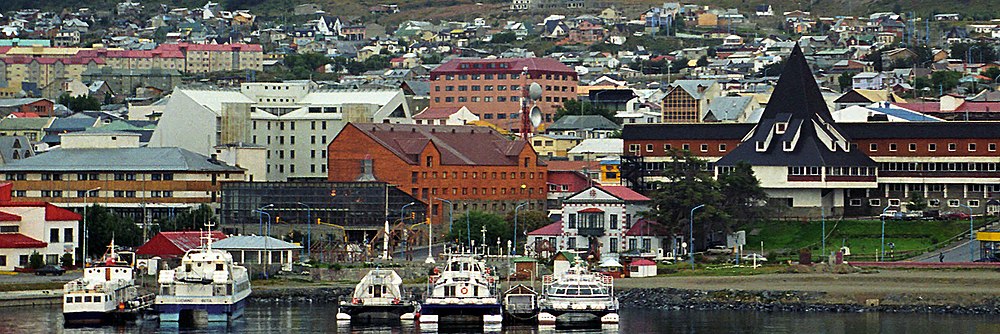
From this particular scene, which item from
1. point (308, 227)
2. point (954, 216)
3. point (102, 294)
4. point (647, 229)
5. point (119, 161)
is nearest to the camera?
point (102, 294)

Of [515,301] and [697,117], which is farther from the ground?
[697,117]

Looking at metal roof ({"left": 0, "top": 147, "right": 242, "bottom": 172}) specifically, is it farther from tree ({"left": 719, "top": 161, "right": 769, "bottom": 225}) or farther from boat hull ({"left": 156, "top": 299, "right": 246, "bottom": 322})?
boat hull ({"left": 156, "top": 299, "right": 246, "bottom": 322})

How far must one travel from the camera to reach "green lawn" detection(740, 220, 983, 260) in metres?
112

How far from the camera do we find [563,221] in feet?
388

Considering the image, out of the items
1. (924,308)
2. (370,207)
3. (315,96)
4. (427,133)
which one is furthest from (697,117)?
(924,308)

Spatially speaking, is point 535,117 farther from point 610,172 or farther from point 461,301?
point 461,301

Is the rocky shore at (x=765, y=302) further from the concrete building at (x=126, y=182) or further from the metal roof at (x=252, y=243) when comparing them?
the concrete building at (x=126, y=182)

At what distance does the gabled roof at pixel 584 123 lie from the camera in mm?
183375

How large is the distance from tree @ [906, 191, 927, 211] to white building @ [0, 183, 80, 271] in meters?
42.5

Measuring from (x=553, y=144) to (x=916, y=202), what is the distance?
182ft

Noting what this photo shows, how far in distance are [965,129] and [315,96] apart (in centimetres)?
5486

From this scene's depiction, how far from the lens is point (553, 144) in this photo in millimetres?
172750

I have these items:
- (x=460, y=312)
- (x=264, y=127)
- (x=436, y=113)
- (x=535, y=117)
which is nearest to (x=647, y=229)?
(x=460, y=312)

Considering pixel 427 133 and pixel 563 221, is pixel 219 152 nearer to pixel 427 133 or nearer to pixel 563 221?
pixel 427 133
